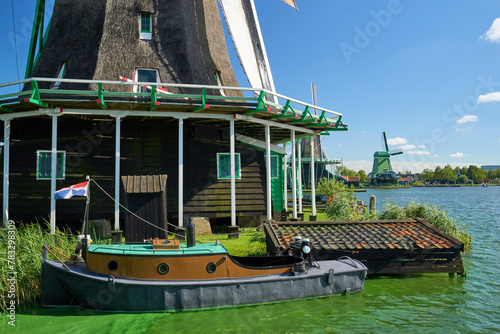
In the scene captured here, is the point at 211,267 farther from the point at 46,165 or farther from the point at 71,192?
the point at 46,165

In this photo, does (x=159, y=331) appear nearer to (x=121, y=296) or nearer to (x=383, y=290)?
(x=121, y=296)

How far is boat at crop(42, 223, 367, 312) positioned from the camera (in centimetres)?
792

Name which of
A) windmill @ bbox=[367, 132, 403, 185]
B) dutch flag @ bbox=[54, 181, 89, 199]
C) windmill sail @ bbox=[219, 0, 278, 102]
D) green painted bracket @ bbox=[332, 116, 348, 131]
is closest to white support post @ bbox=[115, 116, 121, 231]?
dutch flag @ bbox=[54, 181, 89, 199]

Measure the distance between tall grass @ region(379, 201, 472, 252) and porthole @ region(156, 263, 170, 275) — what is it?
39.2ft

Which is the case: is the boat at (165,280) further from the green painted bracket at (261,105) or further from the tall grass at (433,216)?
the tall grass at (433,216)

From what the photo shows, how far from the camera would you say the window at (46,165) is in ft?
49.5

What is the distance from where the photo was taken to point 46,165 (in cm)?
1525

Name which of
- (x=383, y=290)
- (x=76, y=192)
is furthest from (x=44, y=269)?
(x=383, y=290)

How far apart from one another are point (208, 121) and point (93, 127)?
192 inches

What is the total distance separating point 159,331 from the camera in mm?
7152

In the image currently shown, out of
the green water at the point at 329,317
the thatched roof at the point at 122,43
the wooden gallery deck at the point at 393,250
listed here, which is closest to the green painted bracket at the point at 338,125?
the thatched roof at the point at 122,43

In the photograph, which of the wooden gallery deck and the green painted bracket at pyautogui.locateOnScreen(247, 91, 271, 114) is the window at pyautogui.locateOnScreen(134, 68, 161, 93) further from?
the wooden gallery deck

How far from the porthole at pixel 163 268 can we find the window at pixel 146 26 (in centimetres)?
1216

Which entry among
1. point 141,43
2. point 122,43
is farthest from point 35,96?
point 141,43
